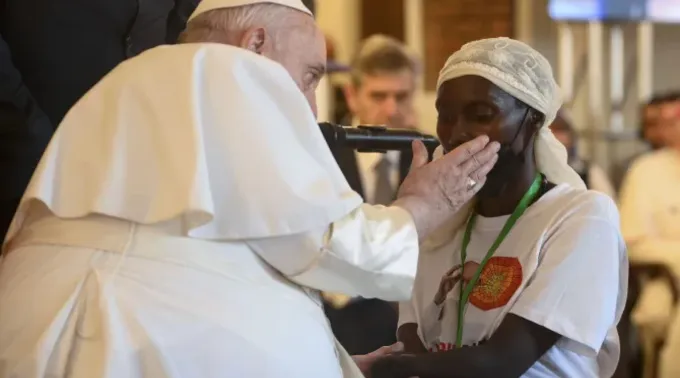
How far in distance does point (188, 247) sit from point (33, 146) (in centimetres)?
55

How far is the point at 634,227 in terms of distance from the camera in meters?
3.89

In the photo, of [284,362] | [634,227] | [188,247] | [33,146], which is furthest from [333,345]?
[634,227]

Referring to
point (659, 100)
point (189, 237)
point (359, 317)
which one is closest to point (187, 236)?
point (189, 237)

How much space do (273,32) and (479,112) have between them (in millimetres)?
358

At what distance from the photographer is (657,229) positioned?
3.87 m

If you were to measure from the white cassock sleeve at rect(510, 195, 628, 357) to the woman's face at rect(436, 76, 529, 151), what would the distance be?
17 centimetres

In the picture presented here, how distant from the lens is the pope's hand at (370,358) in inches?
58.4

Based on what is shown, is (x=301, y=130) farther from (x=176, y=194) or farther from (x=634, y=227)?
(x=634, y=227)

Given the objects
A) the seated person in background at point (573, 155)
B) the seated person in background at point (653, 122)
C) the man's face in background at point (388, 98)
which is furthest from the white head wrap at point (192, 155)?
the seated person in background at point (653, 122)

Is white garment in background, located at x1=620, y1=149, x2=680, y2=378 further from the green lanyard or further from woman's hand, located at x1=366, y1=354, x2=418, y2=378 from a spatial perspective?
woman's hand, located at x1=366, y1=354, x2=418, y2=378

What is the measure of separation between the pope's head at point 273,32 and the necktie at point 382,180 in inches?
63.6

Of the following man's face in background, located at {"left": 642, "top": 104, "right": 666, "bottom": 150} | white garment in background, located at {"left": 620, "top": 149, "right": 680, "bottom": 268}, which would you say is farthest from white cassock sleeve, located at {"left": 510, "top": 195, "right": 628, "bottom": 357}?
man's face in background, located at {"left": 642, "top": 104, "right": 666, "bottom": 150}

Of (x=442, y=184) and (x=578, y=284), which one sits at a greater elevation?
(x=442, y=184)

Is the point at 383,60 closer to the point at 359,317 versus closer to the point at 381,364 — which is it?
the point at 359,317
